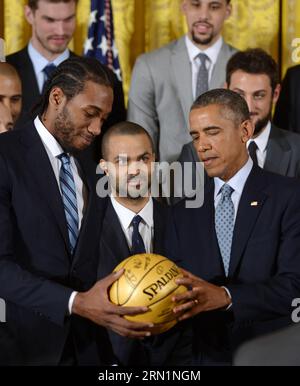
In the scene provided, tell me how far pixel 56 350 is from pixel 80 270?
0.92 ft

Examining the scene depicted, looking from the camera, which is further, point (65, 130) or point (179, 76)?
point (179, 76)

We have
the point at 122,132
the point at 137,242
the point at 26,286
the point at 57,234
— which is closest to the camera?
the point at 26,286

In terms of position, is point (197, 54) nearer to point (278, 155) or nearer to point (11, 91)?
point (278, 155)

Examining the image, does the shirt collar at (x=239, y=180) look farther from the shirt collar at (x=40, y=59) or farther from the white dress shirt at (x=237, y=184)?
the shirt collar at (x=40, y=59)

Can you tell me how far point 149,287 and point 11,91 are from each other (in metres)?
1.41

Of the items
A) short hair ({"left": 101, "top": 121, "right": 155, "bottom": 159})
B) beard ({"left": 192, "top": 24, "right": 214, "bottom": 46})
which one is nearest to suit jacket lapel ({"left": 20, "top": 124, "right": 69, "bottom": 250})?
short hair ({"left": 101, "top": 121, "right": 155, "bottom": 159})

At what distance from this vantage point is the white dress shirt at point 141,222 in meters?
3.30

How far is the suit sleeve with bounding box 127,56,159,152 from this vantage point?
13.0 feet

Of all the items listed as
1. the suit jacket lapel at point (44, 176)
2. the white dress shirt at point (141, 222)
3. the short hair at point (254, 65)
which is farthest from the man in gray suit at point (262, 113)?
the suit jacket lapel at point (44, 176)

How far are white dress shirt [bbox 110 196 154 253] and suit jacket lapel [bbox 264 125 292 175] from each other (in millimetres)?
593

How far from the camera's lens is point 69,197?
3.16 metres

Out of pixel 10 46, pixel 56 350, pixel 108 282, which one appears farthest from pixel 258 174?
pixel 10 46

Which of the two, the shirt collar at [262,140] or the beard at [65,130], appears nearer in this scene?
the beard at [65,130]

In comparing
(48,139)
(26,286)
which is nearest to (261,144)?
(48,139)
